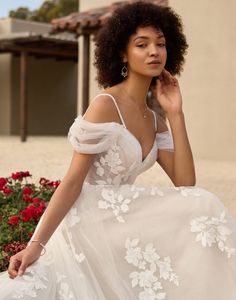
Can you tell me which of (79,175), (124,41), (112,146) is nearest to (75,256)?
(79,175)

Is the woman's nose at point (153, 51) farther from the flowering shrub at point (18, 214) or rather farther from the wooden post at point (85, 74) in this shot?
the wooden post at point (85, 74)

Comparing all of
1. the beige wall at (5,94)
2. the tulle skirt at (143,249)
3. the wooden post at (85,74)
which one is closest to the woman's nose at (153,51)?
the tulle skirt at (143,249)

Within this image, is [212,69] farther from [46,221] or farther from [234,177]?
[46,221]

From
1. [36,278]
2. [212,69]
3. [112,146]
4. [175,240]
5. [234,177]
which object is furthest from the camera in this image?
[212,69]

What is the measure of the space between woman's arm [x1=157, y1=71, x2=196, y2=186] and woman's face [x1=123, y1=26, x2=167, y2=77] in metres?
0.25

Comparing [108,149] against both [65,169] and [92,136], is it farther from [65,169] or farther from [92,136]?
[65,169]

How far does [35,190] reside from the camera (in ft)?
15.2

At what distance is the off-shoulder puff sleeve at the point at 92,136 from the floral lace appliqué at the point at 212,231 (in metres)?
0.42

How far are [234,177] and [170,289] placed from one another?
22.8 ft

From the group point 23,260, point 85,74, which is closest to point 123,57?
point 23,260

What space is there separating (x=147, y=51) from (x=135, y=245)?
2.39ft

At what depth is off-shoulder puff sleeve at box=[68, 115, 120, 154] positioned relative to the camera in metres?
2.28

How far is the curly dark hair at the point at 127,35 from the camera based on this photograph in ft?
8.04

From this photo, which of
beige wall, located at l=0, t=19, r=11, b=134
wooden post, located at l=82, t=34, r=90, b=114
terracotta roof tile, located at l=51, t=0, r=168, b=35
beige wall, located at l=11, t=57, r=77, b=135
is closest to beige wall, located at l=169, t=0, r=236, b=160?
terracotta roof tile, located at l=51, t=0, r=168, b=35
